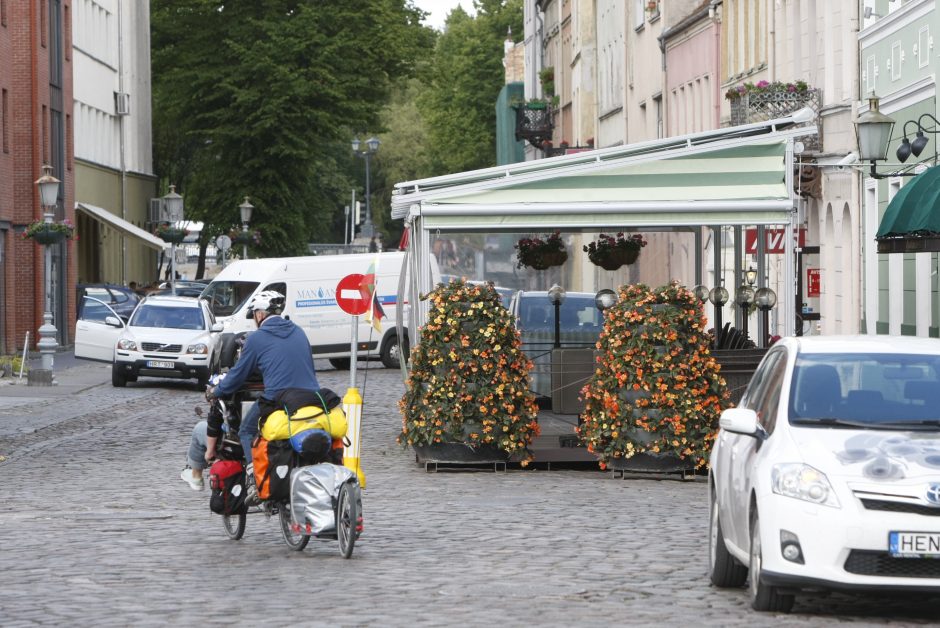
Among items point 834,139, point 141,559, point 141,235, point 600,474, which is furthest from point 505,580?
point 141,235

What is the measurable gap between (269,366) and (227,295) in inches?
1265

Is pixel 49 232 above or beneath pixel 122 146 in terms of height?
beneath

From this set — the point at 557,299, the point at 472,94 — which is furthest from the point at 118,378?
the point at 472,94

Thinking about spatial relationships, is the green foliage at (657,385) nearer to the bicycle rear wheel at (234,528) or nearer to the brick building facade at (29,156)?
the bicycle rear wheel at (234,528)

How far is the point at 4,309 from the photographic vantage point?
46156 mm

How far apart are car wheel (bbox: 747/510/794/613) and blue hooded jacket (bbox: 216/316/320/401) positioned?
379 cm

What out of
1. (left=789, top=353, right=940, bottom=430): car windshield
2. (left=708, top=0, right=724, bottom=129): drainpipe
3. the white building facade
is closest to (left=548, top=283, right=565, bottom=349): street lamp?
(left=789, top=353, right=940, bottom=430): car windshield

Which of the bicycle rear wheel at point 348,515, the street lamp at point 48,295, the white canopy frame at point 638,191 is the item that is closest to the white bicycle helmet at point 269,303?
the bicycle rear wheel at point 348,515

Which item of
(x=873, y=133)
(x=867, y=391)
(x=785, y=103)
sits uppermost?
(x=785, y=103)

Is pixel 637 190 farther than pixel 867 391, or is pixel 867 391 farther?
pixel 637 190

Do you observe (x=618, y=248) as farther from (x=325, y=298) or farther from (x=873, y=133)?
(x=325, y=298)

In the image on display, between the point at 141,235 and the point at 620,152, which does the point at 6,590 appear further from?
the point at 141,235

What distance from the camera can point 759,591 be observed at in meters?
9.88

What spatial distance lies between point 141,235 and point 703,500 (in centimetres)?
4629
